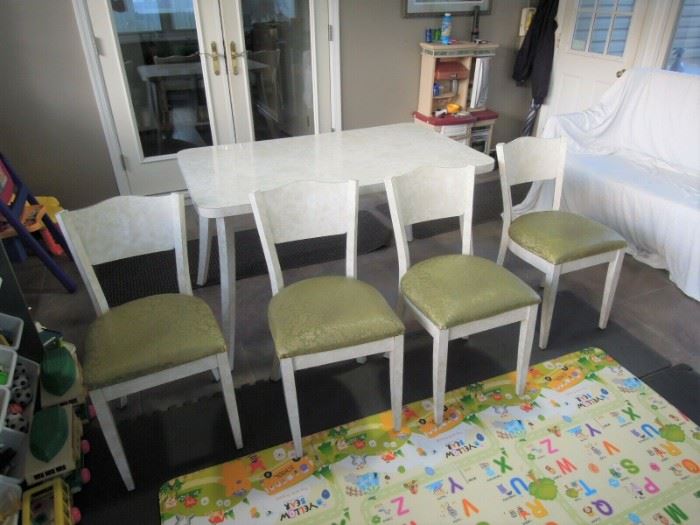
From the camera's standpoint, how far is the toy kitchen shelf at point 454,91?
11.4 ft

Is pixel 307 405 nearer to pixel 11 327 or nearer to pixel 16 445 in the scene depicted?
pixel 16 445

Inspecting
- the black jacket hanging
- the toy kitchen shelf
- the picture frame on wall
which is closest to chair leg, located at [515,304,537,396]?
the toy kitchen shelf

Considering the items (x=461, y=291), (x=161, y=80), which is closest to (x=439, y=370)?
(x=461, y=291)

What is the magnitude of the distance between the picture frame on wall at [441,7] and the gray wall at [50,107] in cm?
219

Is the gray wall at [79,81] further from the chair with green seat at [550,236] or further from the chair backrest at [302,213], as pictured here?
the chair backrest at [302,213]

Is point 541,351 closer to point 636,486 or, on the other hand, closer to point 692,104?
point 636,486

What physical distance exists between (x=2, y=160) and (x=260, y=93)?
167cm

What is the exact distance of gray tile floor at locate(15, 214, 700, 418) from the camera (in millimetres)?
1938

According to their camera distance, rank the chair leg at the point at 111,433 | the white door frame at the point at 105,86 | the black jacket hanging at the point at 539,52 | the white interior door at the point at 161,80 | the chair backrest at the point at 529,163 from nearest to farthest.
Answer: the chair leg at the point at 111,433 < the chair backrest at the point at 529,163 < the white door frame at the point at 105,86 < the white interior door at the point at 161,80 < the black jacket hanging at the point at 539,52

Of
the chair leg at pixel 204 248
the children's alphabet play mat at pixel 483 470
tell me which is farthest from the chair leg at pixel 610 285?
the chair leg at pixel 204 248

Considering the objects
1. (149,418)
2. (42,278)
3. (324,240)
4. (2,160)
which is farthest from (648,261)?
(2,160)

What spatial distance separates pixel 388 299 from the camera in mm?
2354

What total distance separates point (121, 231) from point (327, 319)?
0.72 metres

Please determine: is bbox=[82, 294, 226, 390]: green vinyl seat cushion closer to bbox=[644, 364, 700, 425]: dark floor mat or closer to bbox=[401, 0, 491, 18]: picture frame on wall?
bbox=[644, 364, 700, 425]: dark floor mat
